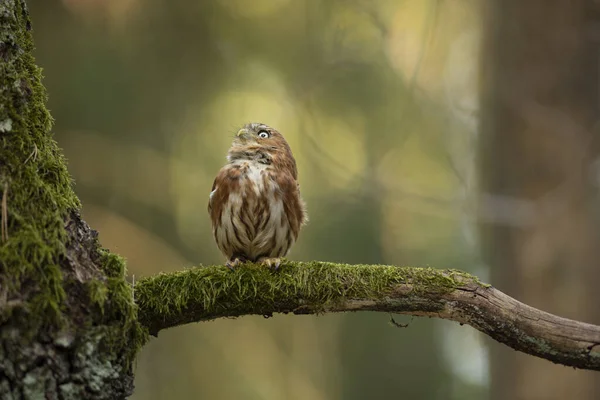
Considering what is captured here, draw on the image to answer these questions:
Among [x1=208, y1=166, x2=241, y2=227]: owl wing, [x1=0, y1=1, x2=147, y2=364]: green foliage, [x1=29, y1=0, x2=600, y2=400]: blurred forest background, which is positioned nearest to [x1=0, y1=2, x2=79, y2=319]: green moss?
[x1=0, y1=1, x2=147, y2=364]: green foliage

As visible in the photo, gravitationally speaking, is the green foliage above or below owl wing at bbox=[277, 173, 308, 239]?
below

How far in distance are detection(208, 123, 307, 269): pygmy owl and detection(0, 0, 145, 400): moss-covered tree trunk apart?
142 centimetres

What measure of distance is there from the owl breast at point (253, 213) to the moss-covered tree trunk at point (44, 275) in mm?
1411

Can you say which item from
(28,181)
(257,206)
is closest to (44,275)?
(28,181)

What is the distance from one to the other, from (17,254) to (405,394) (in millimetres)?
7707

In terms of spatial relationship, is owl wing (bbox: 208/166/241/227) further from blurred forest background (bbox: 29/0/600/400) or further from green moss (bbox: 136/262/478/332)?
blurred forest background (bbox: 29/0/600/400)

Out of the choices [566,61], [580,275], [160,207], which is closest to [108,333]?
[580,275]

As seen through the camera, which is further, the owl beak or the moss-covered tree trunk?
the owl beak

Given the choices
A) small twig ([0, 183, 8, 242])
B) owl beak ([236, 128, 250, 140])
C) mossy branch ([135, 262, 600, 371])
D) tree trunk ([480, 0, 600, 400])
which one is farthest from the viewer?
tree trunk ([480, 0, 600, 400])

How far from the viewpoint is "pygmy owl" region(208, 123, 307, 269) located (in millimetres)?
4117

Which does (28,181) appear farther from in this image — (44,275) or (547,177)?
(547,177)

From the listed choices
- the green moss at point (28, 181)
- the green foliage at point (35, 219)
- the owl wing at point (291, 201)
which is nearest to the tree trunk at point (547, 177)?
the owl wing at point (291, 201)

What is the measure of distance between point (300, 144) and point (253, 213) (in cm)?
466

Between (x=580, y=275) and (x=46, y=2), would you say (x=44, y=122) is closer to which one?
(x=580, y=275)
